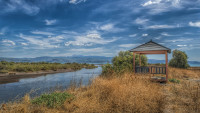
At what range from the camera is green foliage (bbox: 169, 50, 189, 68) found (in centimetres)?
2033

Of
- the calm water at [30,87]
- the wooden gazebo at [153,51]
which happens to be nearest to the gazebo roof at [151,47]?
the wooden gazebo at [153,51]

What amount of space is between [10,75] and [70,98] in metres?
13.0

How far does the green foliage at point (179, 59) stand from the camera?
66.7ft

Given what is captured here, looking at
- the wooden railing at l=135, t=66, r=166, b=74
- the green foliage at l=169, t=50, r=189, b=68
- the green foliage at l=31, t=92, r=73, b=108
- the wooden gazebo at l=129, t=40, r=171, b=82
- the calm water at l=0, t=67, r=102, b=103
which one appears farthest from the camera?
the green foliage at l=169, t=50, r=189, b=68

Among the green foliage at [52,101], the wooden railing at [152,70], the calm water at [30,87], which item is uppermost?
the wooden railing at [152,70]

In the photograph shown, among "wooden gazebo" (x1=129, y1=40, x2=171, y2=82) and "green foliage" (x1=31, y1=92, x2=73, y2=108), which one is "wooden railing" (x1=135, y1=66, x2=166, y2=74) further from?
"green foliage" (x1=31, y1=92, x2=73, y2=108)

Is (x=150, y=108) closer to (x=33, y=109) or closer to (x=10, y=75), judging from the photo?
(x=33, y=109)

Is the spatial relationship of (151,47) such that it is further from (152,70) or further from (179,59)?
(179,59)

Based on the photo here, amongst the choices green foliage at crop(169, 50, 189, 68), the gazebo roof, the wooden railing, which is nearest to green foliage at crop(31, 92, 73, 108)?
the wooden railing

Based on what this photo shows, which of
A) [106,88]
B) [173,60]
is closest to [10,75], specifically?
[106,88]

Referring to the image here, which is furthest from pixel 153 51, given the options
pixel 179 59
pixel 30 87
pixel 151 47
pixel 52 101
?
pixel 179 59

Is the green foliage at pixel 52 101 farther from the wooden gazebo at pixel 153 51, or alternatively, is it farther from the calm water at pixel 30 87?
the wooden gazebo at pixel 153 51

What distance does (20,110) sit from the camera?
3561 millimetres

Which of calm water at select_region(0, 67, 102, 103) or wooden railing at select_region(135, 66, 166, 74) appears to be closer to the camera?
calm water at select_region(0, 67, 102, 103)
